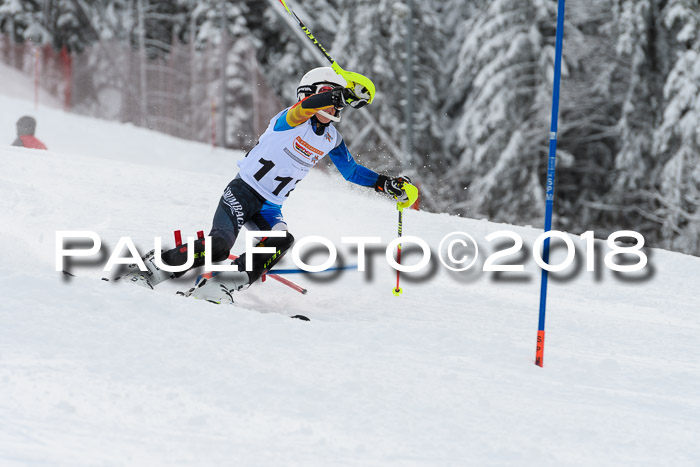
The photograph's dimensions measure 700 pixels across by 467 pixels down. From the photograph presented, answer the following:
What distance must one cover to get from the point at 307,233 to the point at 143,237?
1791 mm

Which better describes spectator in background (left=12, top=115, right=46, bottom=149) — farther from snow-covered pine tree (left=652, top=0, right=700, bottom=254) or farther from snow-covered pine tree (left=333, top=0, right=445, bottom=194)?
snow-covered pine tree (left=652, top=0, right=700, bottom=254)

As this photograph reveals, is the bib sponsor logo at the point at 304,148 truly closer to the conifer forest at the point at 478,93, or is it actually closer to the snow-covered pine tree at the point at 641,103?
the conifer forest at the point at 478,93

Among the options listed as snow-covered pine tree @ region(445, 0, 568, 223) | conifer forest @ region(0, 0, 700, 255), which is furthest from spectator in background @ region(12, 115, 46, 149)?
snow-covered pine tree @ region(445, 0, 568, 223)

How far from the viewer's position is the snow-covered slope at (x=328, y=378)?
2.66 meters

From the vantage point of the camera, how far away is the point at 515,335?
5.03 meters

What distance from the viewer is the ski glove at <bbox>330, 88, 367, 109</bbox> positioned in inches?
191

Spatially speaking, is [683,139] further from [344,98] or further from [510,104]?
[344,98]

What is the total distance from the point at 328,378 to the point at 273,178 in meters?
2.26

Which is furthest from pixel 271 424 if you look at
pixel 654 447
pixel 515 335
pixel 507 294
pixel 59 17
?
pixel 59 17

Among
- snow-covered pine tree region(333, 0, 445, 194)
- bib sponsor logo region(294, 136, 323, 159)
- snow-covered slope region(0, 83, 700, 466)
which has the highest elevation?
snow-covered pine tree region(333, 0, 445, 194)

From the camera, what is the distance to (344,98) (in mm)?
4902

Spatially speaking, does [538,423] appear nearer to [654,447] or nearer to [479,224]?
[654,447]

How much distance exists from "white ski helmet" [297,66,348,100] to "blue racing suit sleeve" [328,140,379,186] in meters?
0.51

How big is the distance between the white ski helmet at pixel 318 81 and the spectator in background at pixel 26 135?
6.56 metres
